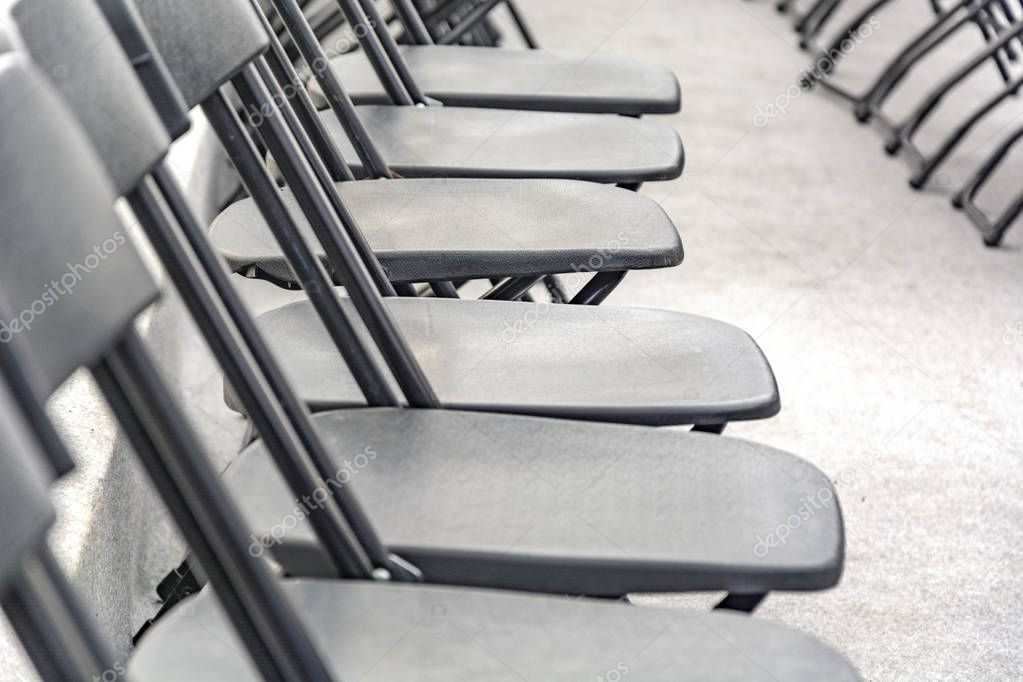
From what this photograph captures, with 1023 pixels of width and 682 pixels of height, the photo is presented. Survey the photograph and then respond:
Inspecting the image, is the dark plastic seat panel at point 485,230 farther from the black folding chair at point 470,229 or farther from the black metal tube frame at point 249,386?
the black metal tube frame at point 249,386

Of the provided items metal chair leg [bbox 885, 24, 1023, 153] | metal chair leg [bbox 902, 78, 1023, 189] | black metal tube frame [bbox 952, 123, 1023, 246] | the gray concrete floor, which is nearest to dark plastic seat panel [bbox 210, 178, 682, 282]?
the gray concrete floor

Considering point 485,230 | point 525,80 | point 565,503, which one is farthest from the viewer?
point 525,80

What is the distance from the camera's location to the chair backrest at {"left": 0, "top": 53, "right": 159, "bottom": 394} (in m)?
0.80

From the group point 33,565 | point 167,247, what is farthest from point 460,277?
point 33,565

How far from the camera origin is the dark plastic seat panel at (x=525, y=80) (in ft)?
8.07

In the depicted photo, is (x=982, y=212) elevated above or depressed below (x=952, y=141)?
below

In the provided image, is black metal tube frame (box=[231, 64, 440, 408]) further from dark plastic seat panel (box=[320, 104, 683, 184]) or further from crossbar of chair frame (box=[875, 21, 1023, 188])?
crossbar of chair frame (box=[875, 21, 1023, 188])

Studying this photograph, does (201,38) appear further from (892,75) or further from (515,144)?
(892,75)

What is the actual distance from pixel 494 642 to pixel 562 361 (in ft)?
1.73

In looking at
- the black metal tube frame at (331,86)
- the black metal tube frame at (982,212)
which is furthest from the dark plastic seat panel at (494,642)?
the black metal tube frame at (982,212)

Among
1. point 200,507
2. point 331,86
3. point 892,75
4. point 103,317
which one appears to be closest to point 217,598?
point 200,507

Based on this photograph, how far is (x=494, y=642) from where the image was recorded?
3.41ft

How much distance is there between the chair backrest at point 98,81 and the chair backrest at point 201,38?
0.80ft

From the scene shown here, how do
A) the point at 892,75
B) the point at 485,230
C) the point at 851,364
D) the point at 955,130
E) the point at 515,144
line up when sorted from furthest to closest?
the point at 892,75 < the point at 955,130 < the point at 851,364 < the point at 515,144 < the point at 485,230
